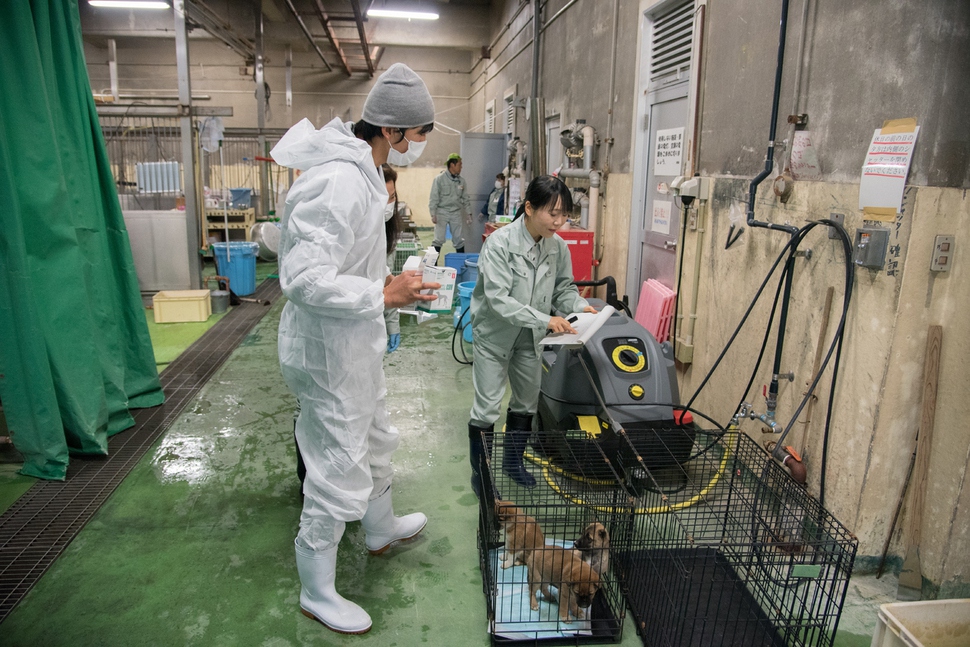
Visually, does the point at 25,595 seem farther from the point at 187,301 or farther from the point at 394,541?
the point at 187,301

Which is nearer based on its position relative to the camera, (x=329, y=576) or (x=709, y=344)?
(x=329, y=576)

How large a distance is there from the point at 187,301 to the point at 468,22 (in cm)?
852

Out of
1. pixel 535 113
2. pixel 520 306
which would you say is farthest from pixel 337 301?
pixel 535 113

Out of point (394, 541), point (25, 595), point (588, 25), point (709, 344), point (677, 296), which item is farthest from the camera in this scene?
point (588, 25)

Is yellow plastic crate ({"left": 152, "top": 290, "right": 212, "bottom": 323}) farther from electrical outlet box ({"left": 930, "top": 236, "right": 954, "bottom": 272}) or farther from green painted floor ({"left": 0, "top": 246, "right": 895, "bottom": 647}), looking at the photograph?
electrical outlet box ({"left": 930, "top": 236, "right": 954, "bottom": 272})

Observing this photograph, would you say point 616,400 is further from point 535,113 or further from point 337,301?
point 535,113

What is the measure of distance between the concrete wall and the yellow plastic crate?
478 centimetres

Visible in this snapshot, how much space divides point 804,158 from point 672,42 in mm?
1976

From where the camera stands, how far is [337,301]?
5.81 feet


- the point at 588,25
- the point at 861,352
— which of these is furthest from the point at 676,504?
the point at 588,25

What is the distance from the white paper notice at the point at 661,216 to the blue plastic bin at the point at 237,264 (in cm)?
423

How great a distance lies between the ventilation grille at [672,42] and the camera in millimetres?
3896

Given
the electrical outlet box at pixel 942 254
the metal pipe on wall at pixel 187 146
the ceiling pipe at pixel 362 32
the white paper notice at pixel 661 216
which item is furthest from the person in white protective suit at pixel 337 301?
the ceiling pipe at pixel 362 32

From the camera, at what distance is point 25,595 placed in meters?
2.17
